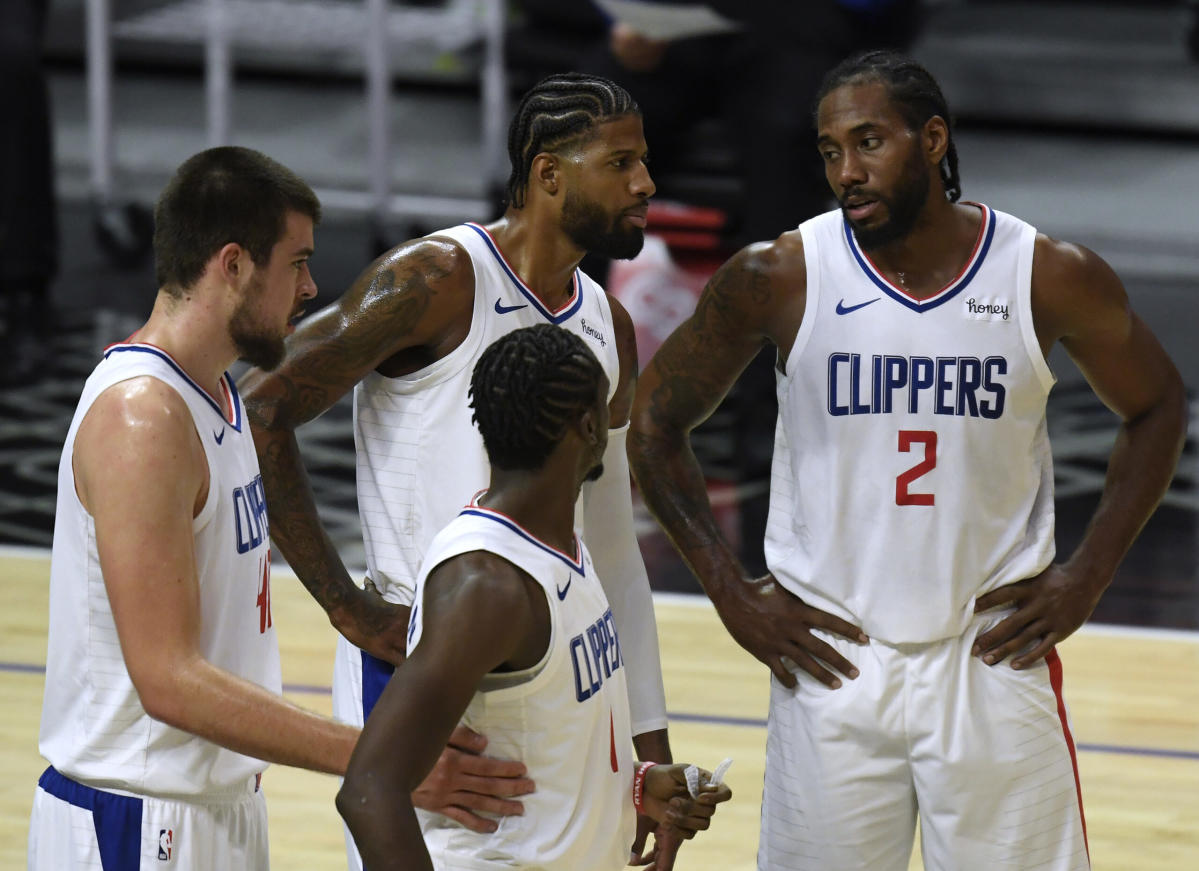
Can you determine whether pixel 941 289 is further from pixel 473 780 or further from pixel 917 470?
pixel 473 780

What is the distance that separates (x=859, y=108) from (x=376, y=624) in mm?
1049

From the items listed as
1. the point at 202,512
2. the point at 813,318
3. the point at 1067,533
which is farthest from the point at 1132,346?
the point at 1067,533

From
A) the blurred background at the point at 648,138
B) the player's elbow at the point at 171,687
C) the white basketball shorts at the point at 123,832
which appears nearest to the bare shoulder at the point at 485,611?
the player's elbow at the point at 171,687

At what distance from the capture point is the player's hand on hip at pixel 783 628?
289 centimetres

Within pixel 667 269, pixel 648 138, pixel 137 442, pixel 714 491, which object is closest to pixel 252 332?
pixel 137 442

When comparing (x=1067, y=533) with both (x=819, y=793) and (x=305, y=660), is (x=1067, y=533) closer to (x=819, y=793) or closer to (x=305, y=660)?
(x=305, y=660)

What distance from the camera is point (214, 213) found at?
2.40 m

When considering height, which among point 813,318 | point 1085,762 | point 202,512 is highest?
point 813,318

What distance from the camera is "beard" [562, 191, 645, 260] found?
283 cm

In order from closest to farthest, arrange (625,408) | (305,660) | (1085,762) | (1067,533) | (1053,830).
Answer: (1053,830)
(625,408)
(1085,762)
(305,660)
(1067,533)

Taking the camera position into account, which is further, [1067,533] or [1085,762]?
[1067,533]

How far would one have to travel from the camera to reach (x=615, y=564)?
302 cm

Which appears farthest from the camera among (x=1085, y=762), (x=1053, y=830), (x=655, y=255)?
(x=655, y=255)

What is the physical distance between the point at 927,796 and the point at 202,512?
1177 millimetres
